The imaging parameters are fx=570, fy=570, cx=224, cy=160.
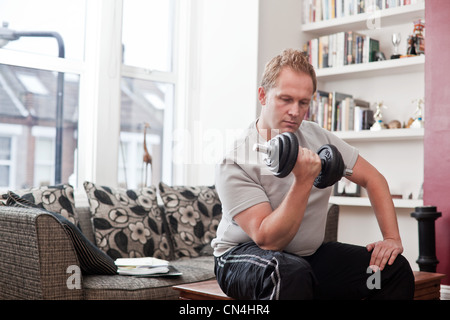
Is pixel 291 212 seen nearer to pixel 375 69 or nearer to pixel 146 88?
pixel 375 69

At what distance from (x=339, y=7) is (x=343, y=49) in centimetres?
31

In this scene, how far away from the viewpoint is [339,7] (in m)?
3.91

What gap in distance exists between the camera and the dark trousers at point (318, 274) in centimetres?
153

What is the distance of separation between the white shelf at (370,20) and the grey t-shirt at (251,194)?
213 cm

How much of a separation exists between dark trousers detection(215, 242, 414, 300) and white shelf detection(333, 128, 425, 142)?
1830 mm

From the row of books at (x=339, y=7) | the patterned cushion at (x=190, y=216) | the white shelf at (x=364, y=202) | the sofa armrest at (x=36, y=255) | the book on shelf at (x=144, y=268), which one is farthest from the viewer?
the row of books at (x=339, y=7)

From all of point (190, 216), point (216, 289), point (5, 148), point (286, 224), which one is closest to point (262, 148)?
point (286, 224)

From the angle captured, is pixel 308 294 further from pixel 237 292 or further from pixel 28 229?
pixel 28 229

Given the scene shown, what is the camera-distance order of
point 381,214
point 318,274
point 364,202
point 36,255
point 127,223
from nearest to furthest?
point 318,274 < point 381,214 < point 36,255 < point 127,223 < point 364,202

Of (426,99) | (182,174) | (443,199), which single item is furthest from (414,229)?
(182,174)

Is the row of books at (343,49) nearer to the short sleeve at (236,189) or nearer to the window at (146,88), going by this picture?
the window at (146,88)

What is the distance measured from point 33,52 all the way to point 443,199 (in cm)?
246

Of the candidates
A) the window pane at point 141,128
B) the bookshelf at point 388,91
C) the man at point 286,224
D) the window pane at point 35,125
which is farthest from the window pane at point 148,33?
the man at point 286,224

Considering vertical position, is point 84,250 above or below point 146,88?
below
